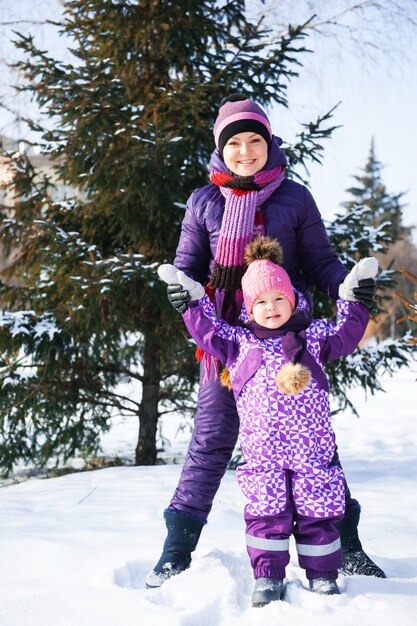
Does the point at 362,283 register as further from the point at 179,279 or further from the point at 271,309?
the point at 179,279

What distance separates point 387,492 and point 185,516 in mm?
2172

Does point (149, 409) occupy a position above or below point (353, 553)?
above

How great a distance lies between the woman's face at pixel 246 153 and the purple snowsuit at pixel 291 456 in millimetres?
663

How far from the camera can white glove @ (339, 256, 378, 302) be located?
6.64ft

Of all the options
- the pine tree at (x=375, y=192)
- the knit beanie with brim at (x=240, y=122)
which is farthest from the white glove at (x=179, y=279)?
the pine tree at (x=375, y=192)

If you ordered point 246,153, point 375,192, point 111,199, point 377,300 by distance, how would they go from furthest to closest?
1. point 375,192
2. point 377,300
3. point 111,199
4. point 246,153

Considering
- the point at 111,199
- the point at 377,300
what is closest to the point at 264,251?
the point at 111,199

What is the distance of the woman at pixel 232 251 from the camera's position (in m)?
2.31

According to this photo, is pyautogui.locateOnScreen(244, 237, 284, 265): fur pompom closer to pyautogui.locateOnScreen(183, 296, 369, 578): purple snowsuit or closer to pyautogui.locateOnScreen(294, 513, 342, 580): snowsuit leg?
pyautogui.locateOnScreen(183, 296, 369, 578): purple snowsuit

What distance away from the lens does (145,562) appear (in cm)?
245

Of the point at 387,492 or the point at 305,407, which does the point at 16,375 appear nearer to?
the point at 387,492

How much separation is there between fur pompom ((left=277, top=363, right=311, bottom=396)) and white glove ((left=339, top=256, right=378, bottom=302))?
0.32m

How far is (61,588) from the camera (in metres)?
2.13

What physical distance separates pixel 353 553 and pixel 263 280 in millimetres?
1211
